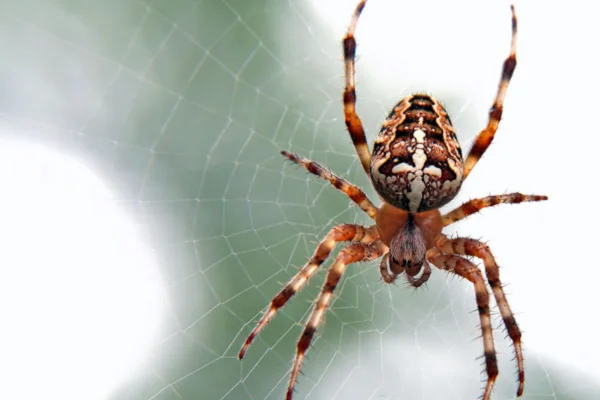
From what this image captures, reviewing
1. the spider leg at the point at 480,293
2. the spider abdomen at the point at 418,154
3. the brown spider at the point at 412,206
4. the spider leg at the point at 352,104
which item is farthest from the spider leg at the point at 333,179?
the spider leg at the point at 480,293

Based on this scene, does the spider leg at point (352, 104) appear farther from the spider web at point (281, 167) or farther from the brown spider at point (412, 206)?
the spider web at point (281, 167)

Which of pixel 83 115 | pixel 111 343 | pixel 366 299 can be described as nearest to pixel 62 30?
pixel 83 115

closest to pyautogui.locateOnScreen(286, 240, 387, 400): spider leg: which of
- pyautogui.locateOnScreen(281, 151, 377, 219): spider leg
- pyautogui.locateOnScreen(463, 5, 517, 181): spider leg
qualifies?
pyautogui.locateOnScreen(281, 151, 377, 219): spider leg

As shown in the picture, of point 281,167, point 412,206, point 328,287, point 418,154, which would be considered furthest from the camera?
point 281,167

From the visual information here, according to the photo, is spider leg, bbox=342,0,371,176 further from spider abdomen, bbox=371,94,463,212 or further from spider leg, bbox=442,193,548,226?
spider leg, bbox=442,193,548,226

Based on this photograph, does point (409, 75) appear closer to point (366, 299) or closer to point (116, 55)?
point (366, 299)

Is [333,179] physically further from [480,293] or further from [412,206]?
[480,293]

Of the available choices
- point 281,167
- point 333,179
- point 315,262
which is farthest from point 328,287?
point 281,167
